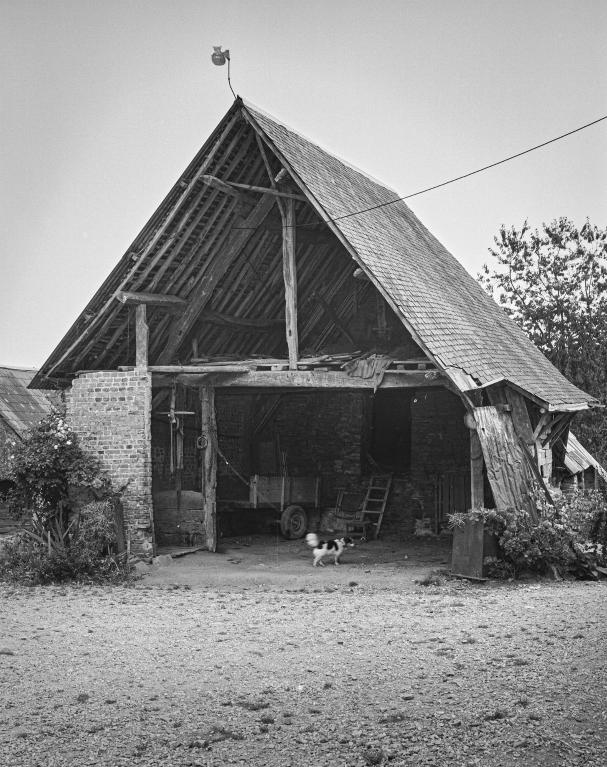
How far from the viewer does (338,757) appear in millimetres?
4879

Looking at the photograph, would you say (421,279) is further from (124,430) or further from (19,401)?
(19,401)

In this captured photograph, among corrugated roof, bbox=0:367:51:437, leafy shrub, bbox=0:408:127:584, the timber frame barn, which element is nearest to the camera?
leafy shrub, bbox=0:408:127:584

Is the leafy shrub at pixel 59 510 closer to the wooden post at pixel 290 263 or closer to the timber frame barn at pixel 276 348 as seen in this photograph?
the timber frame barn at pixel 276 348

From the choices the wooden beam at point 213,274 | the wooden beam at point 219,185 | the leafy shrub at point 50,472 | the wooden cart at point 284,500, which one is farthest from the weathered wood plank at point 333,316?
the leafy shrub at point 50,472

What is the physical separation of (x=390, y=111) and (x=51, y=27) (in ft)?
42.6

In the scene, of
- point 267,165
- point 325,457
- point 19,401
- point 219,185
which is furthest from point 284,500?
point 19,401

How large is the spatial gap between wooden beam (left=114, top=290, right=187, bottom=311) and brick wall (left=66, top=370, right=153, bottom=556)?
44.7 inches

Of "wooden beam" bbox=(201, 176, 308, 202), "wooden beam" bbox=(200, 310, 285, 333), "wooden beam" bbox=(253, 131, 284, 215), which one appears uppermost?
"wooden beam" bbox=(253, 131, 284, 215)

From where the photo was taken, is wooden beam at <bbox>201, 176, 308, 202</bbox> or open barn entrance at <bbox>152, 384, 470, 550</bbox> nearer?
wooden beam at <bbox>201, 176, 308, 202</bbox>

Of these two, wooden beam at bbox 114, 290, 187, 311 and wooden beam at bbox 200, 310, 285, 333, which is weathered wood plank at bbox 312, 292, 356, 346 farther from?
wooden beam at bbox 114, 290, 187, 311

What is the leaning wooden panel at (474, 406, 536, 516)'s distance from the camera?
11648 millimetres

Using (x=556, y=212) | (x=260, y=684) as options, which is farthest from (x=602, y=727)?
(x=556, y=212)

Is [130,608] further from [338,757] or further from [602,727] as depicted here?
[602,727]

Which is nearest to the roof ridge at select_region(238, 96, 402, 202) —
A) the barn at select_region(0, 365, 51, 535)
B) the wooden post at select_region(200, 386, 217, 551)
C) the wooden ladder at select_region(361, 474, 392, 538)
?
the wooden post at select_region(200, 386, 217, 551)
